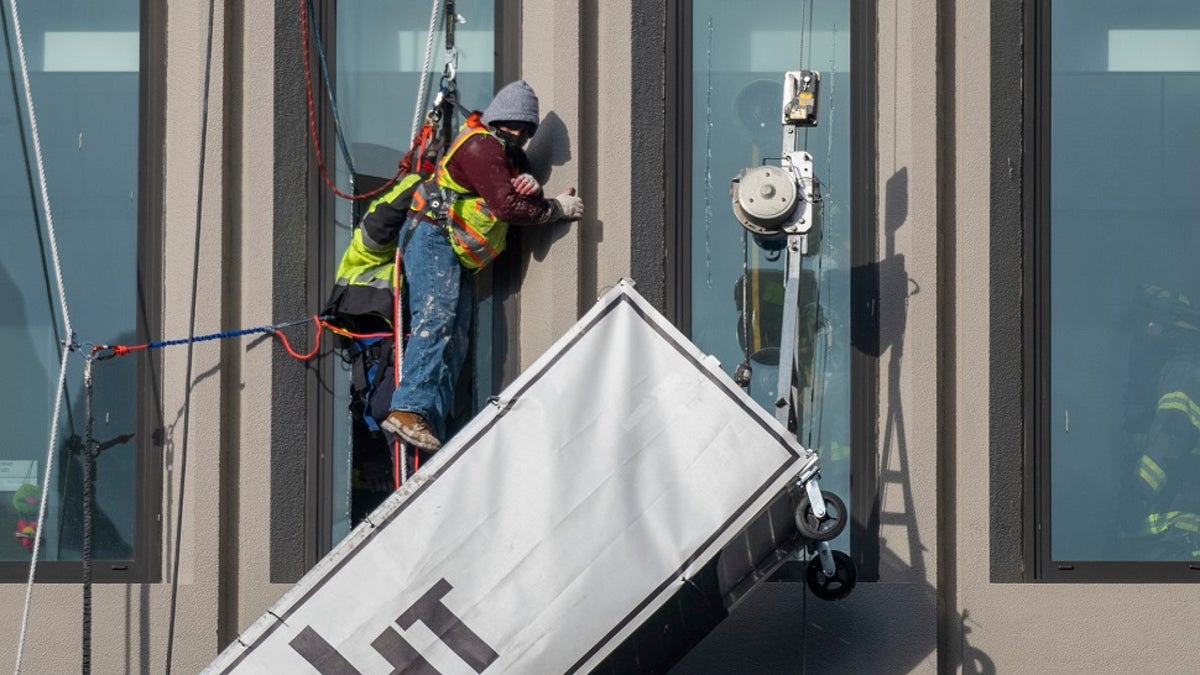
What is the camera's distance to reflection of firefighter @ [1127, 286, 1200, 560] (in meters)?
8.20

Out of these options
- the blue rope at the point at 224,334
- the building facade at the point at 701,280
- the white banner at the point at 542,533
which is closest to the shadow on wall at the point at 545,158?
the building facade at the point at 701,280

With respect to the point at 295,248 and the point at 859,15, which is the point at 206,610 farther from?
the point at 859,15

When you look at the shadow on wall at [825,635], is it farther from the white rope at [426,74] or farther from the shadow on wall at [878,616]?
the white rope at [426,74]

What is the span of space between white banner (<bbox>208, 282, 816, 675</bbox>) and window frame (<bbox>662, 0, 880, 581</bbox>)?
4.35 feet

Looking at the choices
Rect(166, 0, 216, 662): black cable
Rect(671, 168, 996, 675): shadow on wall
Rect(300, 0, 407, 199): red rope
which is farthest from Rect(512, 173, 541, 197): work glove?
Rect(671, 168, 996, 675): shadow on wall

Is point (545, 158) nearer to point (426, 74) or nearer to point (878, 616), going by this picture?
point (426, 74)

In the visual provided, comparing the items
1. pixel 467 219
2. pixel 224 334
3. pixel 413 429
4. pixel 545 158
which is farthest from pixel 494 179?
pixel 224 334

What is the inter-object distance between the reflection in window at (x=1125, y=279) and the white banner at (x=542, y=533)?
2.03 meters

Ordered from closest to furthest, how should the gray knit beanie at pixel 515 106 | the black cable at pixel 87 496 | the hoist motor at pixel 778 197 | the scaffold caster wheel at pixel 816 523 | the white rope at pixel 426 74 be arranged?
the scaffold caster wheel at pixel 816 523 → the hoist motor at pixel 778 197 → the black cable at pixel 87 496 → the gray knit beanie at pixel 515 106 → the white rope at pixel 426 74

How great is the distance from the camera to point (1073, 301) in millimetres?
8258

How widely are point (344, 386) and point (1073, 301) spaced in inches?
136

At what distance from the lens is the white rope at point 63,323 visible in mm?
7762

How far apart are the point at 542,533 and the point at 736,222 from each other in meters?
2.16

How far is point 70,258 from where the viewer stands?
27.0 ft
